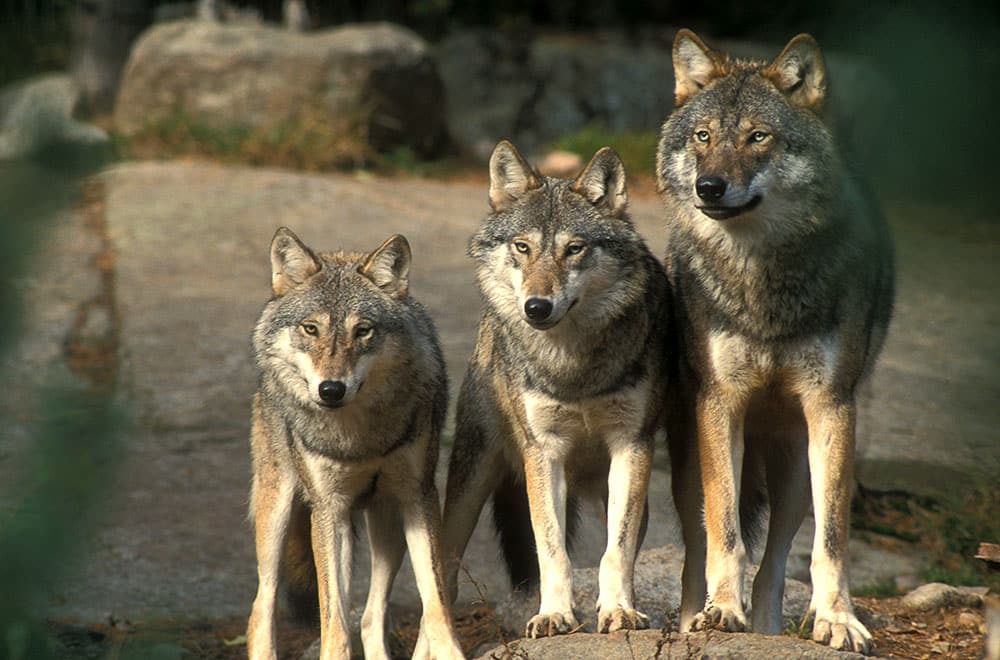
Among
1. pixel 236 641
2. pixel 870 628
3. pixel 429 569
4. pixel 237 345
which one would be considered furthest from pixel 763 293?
pixel 237 345

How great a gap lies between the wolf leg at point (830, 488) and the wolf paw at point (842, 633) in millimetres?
75

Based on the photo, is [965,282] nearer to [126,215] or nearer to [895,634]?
[895,634]

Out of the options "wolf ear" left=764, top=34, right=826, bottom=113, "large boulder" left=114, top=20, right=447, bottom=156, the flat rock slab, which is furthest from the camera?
"large boulder" left=114, top=20, right=447, bottom=156

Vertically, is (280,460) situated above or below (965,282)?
below

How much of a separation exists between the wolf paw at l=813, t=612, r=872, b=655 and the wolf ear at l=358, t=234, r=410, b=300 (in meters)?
2.55

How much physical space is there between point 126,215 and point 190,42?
3966mm

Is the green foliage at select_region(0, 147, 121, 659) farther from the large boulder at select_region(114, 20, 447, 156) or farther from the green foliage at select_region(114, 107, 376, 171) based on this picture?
the large boulder at select_region(114, 20, 447, 156)

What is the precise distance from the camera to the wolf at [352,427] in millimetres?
5699

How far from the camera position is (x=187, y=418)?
31.3ft

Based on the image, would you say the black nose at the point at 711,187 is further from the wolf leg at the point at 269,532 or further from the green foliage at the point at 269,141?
the green foliage at the point at 269,141

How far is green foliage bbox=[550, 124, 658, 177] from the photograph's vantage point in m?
16.8

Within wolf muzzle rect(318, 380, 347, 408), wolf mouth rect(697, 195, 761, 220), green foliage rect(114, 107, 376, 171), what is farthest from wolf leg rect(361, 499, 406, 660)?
green foliage rect(114, 107, 376, 171)

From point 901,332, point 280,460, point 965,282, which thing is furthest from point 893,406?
point 965,282

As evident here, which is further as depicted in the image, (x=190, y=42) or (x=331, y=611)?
(x=190, y=42)
